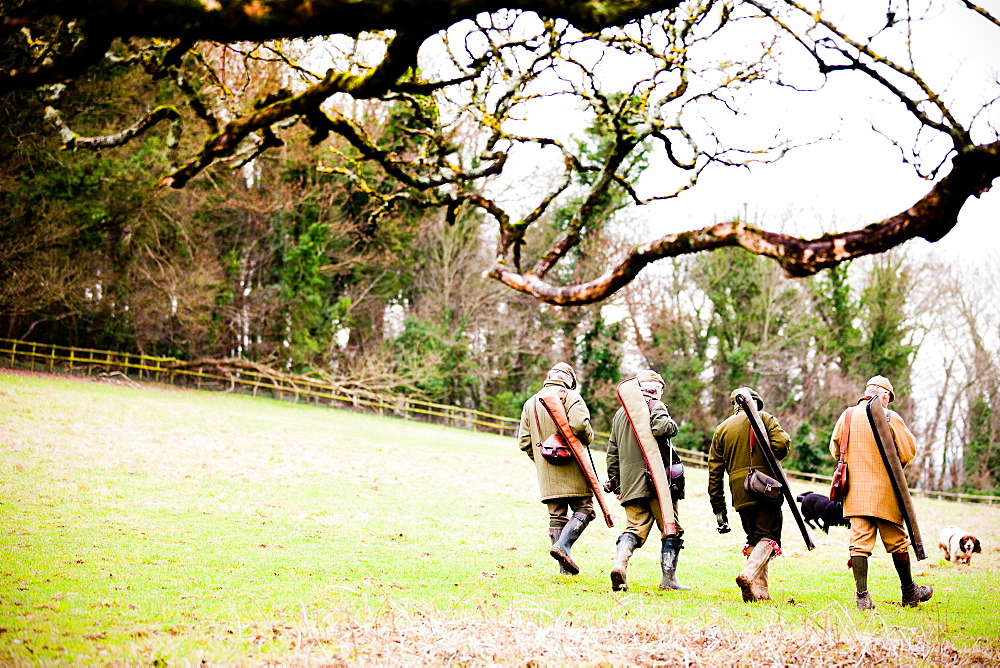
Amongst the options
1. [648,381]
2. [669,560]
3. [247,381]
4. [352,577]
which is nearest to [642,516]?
[669,560]

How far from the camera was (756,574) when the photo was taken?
6316 mm

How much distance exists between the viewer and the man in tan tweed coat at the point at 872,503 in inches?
250

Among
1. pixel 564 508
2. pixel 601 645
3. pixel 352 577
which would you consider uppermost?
pixel 564 508

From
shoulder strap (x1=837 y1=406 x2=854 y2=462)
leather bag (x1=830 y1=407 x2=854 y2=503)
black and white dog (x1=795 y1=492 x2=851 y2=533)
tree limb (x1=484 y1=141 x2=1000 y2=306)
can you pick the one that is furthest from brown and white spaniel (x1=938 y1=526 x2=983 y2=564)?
tree limb (x1=484 y1=141 x2=1000 y2=306)

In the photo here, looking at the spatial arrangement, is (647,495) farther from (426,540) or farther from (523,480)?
(523,480)

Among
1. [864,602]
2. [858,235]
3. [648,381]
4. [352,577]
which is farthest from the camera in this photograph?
[648,381]

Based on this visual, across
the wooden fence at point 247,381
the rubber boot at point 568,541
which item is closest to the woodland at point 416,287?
the wooden fence at point 247,381

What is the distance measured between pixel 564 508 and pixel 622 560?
3.12ft

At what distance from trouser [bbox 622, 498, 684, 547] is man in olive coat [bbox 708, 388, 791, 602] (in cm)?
45

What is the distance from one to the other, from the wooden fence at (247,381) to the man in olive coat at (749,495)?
21.0m

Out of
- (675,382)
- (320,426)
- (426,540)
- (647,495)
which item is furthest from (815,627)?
(675,382)

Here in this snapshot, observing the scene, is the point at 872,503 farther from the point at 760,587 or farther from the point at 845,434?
the point at 760,587

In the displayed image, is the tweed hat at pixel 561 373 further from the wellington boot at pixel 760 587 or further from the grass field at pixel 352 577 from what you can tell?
the wellington boot at pixel 760 587

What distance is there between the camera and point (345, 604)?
5461 mm
